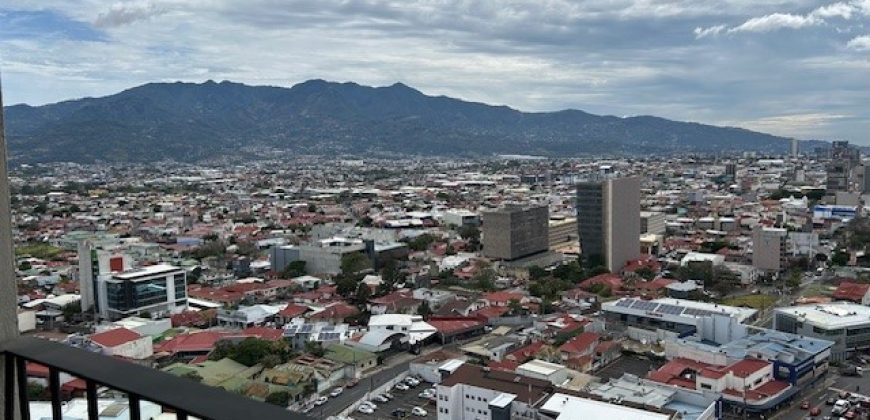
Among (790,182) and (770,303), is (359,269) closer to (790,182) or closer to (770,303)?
(770,303)

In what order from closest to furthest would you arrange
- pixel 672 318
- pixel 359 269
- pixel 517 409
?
pixel 517 409 → pixel 672 318 → pixel 359 269

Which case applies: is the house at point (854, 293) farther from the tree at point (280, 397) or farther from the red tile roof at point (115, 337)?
the red tile roof at point (115, 337)

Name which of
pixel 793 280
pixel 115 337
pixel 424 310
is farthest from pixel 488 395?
pixel 793 280

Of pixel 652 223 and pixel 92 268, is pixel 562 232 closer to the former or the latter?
pixel 652 223

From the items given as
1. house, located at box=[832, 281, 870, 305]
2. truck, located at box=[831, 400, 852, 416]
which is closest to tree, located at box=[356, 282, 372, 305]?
truck, located at box=[831, 400, 852, 416]

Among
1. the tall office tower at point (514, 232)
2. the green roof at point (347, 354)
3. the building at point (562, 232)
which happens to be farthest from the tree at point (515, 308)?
the building at point (562, 232)

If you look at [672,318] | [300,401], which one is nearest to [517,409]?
Answer: [300,401]

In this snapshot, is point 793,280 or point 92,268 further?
point 793,280

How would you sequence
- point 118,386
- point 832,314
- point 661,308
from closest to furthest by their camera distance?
point 118,386
point 832,314
point 661,308
